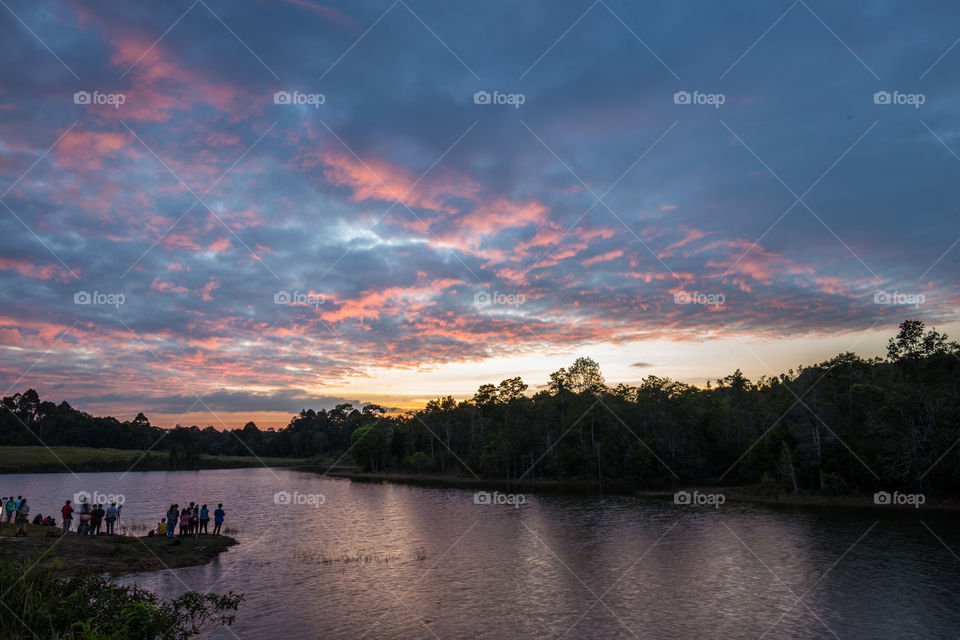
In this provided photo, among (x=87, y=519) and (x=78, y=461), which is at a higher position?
(x=87, y=519)

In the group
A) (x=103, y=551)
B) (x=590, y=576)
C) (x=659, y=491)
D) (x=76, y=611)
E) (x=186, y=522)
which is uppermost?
(x=76, y=611)

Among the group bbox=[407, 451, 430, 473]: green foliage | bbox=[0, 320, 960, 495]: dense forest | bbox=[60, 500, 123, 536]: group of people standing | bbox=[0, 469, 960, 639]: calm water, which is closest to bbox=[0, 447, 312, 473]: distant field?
bbox=[0, 320, 960, 495]: dense forest

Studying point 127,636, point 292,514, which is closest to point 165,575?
point 127,636

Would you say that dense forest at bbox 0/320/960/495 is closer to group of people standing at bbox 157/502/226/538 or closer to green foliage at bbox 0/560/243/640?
group of people standing at bbox 157/502/226/538

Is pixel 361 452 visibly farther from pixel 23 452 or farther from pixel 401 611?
pixel 401 611

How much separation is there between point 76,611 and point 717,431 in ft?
356

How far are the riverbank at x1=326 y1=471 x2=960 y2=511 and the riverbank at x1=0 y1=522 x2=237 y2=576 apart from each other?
59.2 metres

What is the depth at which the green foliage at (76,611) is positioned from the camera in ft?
41.8

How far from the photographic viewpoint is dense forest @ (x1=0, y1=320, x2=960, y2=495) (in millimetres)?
62688

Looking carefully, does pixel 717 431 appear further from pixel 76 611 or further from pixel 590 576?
pixel 76 611

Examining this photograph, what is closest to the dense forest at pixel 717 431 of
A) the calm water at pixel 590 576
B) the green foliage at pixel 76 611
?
the calm water at pixel 590 576

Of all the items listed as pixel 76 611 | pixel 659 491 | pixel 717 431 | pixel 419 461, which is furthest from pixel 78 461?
pixel 76 611

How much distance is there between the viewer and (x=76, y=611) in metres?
13.7

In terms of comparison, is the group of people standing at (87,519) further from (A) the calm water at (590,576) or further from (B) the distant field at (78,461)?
(B) the distant field at (78,461)
